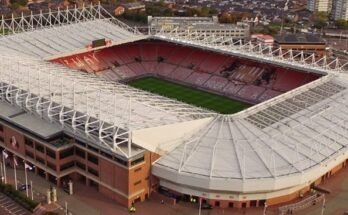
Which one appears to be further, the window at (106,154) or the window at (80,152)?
the window at (80,152)

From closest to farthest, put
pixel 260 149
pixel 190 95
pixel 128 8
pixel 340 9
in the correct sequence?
1. pixel 260 149
2. pixel 190 95
3. pixel 340 9
4. pixel 128 8

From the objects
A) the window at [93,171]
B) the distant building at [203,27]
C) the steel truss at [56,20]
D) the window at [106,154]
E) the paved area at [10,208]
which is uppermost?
the steel truss at [56,20]

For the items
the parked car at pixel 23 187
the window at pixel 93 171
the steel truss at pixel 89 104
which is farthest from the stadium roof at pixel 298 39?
the parked car at pixel 23 187

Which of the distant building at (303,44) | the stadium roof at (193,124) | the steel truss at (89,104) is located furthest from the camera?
the distant building at (303,44)

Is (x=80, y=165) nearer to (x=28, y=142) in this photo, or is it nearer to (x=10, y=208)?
(x=28, y=142)

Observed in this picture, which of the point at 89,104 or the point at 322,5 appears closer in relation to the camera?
the point at 89,104

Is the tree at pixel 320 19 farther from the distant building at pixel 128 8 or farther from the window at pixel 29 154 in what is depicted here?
the window at pixel 29 154

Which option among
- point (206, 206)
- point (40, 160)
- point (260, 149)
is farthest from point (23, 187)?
point (260, 149)

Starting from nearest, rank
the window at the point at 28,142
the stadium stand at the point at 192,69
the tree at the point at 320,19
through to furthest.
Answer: the window at the point at 28,142 < the stadium stand at the point at 192,69 < the tree at the point at 320,19
